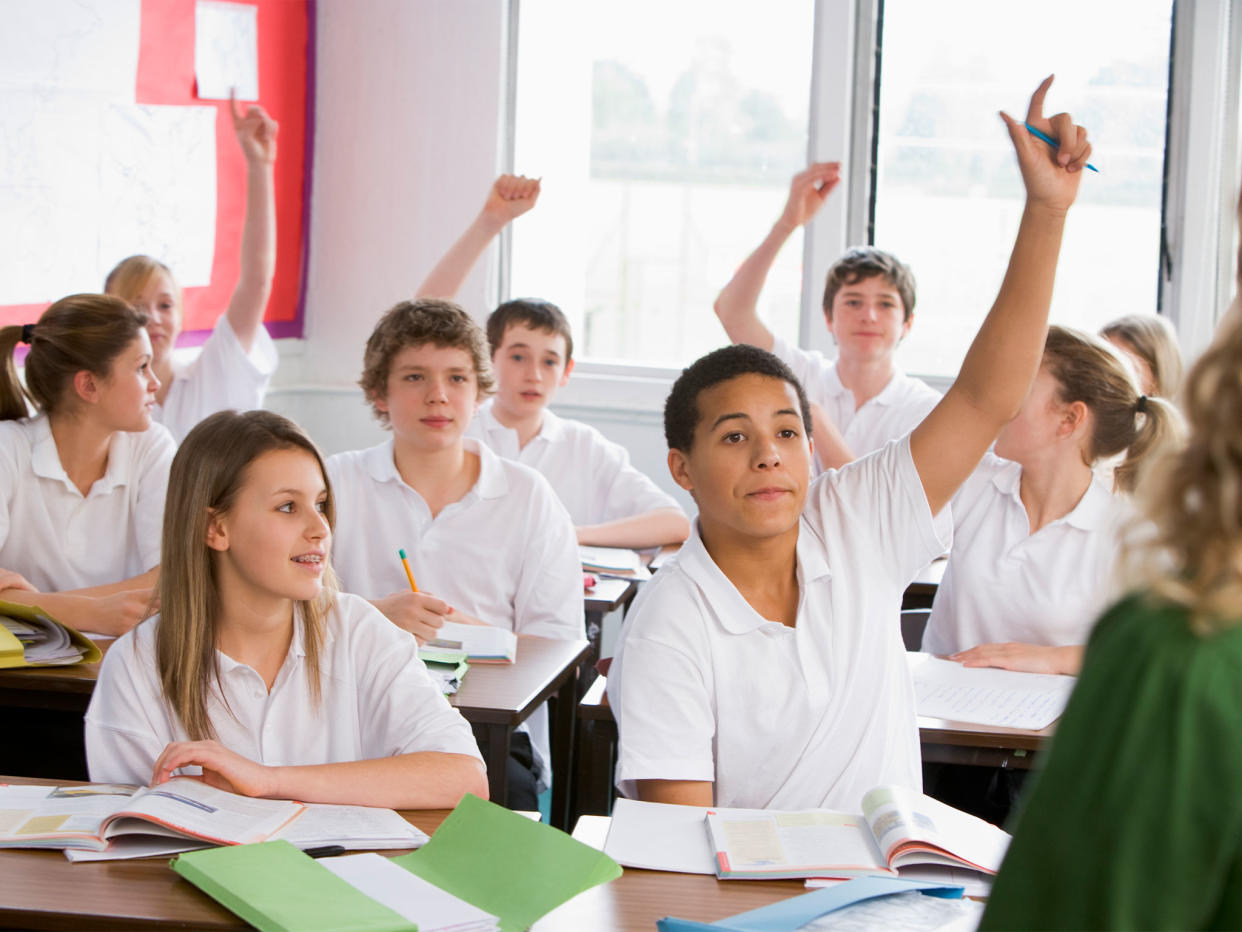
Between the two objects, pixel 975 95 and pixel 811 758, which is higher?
pixel 975 95

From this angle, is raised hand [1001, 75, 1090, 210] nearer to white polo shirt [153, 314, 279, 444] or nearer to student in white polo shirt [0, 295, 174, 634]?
student in white polo shirt [0, 295, 174, 634]

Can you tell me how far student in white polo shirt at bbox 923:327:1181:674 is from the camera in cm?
261

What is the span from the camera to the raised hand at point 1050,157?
1579mm

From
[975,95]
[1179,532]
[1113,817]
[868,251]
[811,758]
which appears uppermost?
[975,95]

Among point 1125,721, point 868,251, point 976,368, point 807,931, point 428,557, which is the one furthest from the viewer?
point 868,251

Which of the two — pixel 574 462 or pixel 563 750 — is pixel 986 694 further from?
pixel 574 462

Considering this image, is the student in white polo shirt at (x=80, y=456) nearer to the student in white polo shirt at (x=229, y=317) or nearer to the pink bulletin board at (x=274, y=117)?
the student in white polo shirt at (x=229, y=317)

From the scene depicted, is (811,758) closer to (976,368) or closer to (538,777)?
(976,368)

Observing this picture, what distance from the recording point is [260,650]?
1.88m

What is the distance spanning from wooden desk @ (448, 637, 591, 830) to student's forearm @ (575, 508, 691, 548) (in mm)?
877

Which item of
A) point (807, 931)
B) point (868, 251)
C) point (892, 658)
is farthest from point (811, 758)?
point (868, 251)

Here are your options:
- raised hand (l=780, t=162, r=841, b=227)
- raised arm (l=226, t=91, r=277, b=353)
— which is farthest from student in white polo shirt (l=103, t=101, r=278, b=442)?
raised hand (l=780, t=162, r=841, b=227)

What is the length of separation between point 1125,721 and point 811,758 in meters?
1.20

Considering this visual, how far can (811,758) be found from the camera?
1.71 m
